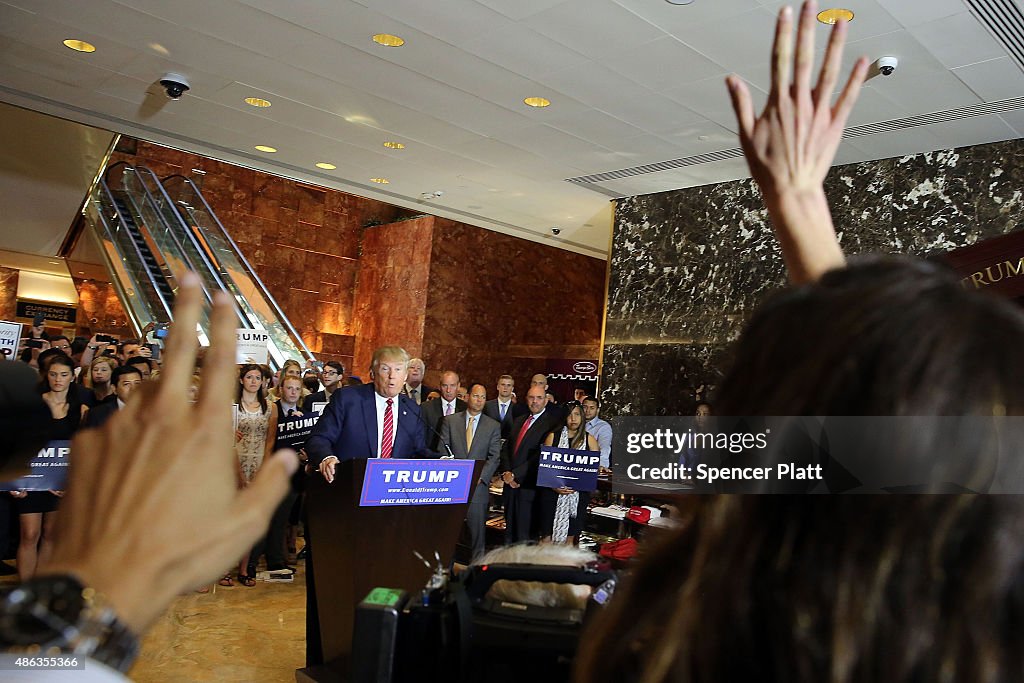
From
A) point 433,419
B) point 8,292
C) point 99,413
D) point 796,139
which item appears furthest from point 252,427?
point 8,292

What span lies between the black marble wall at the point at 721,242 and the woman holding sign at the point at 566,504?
4.58 feet

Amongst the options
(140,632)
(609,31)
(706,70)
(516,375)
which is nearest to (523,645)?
(140,632)

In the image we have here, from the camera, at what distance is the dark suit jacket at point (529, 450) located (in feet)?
23.4

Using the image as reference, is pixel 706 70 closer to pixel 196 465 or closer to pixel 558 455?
pixel 558 455

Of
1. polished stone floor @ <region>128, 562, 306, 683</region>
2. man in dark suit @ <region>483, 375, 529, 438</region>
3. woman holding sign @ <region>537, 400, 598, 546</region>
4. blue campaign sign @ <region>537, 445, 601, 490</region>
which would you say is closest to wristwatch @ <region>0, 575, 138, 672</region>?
polished stone floor @ <region>128, 562, 306, 683</region>

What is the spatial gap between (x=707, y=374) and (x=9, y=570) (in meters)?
6.56

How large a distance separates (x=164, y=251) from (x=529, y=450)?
6888 millimetres

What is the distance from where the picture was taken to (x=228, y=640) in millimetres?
4680

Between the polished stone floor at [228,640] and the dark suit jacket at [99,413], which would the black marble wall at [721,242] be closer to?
the polished stone floor at [228,640]

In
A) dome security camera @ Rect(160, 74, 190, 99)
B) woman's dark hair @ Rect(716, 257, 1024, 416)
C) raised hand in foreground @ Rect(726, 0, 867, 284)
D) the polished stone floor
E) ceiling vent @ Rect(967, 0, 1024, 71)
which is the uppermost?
ceiling vent @ Rect(967, 0, 1024, 71)

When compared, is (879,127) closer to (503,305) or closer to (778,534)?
(778,534)

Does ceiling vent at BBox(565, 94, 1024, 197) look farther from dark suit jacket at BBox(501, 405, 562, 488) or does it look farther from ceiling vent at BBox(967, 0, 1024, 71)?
dark suit jacket at BBox(501, 405, 562, 488)

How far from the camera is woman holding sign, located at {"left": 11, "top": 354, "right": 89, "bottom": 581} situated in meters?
5.06

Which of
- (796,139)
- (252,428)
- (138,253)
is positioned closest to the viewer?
(796,139)
